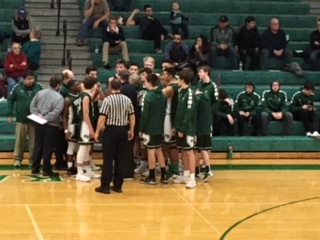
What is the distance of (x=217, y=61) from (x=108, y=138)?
7191 millimetres

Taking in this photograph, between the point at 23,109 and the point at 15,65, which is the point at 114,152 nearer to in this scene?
the point at 23,109

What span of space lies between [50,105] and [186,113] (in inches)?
83.7

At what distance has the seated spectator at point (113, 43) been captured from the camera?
16.4 meters

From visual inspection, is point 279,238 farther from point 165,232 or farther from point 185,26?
point 185,26

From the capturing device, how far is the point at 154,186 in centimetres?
1147

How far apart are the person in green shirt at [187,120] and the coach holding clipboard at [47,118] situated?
187 centimetres

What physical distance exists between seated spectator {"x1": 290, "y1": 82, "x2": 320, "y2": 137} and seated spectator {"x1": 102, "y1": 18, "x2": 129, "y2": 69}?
367cm

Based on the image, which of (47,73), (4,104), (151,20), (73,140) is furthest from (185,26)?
(73,140)

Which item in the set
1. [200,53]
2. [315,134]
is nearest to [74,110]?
[200,53]

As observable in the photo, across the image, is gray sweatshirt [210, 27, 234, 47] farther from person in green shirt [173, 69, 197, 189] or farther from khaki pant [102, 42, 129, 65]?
person in green shirt [173, 69, 197, 189]

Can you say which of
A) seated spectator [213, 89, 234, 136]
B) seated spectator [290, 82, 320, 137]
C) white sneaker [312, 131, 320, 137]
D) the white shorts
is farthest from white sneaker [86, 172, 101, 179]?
seated spectator [290, 82, 320, 137]

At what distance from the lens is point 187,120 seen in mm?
11109

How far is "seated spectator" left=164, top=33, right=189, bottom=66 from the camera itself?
16.3 meters

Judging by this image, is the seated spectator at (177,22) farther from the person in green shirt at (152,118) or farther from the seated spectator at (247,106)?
the person in green shirt at (152,118)
